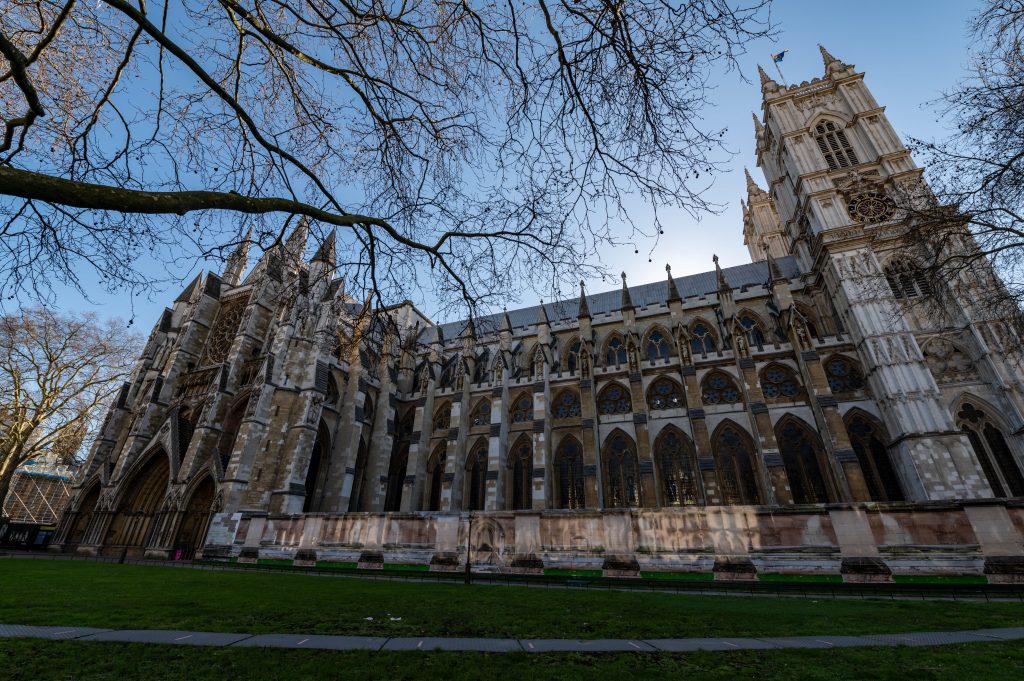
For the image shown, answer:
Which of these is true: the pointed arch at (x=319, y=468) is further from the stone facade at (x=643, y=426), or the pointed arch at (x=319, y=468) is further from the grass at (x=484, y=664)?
the grass at (x=484, y=664)

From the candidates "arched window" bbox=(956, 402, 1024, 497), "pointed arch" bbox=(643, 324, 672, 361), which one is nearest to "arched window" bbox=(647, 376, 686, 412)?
"pointed arch" bbox=(643, 324, 672, 361)

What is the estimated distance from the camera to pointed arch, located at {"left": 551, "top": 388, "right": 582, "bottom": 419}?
78.8ft

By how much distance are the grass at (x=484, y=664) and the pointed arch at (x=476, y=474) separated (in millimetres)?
21125

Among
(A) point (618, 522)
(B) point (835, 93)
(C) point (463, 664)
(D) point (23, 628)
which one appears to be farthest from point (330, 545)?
(B) point (835, 93)

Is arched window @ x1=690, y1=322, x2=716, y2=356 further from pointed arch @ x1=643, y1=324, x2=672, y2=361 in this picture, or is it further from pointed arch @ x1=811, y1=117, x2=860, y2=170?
pointed arch @ x1=811, y1=117, x2=860, y2=170

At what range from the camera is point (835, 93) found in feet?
89.2

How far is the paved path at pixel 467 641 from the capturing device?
3.73 m

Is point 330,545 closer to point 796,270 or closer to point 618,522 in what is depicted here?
point 618,522

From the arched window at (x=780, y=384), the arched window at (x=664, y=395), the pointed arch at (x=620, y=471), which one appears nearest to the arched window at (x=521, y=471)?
the pointed arch at (x=620, y=471)

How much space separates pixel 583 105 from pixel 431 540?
12023mm

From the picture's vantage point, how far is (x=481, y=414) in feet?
84.5

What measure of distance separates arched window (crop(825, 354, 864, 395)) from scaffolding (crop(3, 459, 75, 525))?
54.8m

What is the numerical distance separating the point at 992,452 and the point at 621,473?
14.1 m

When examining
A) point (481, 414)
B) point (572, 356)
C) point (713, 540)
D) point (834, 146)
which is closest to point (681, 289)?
point (572, 356)
